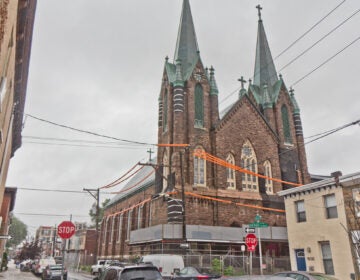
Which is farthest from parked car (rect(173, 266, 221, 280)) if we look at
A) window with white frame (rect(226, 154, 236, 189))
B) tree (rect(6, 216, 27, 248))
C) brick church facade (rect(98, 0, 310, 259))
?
tree (rect(6, 216, 27, 248))

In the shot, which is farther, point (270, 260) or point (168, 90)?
point (168, 90)

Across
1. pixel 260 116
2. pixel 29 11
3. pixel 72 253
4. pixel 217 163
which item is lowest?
pixel 72 253

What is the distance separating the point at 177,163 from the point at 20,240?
9872 centimetres

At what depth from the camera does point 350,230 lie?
17938 mm

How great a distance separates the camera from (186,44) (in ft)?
128

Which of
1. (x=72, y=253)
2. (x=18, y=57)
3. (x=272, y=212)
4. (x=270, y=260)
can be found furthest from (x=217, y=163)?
(x=72, y=253)

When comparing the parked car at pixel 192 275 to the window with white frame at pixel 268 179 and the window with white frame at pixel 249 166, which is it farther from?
the window with white frame at pixel 268 179

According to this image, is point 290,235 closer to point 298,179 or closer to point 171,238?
point 171,238

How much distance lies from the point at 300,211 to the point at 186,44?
80.4 feet

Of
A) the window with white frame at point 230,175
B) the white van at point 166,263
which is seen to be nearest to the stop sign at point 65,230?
the white van at point 166,263

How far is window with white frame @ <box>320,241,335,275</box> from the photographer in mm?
19578

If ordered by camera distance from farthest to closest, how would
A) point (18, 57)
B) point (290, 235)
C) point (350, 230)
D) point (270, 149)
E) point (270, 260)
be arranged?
point (270, 149), point (270, 260), point (290, 235), point (350, 230), point (18, 57)

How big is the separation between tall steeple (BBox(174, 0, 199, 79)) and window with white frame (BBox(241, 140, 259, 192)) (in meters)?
10.5

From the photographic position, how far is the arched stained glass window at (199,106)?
112 ft
